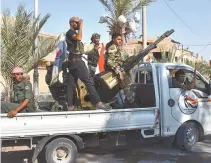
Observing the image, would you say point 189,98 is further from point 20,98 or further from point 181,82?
point 20,98

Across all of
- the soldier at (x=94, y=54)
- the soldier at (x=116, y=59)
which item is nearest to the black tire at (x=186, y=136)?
the soldier at (x=116, y=59)

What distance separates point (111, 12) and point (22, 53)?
3610 millimetres

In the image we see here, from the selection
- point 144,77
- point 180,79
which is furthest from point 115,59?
point 180,79

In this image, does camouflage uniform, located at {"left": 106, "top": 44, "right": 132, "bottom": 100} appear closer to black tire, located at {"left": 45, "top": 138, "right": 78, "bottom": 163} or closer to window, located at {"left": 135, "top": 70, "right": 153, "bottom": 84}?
window, located at {"left": 135, "top": 70, "right": 153, "bottom": 84}

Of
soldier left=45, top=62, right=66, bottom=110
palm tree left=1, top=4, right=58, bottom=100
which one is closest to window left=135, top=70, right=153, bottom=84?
soldier left=45, top=62, right=66, bottom=110

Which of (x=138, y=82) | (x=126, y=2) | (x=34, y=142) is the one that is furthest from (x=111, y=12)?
(x=34, y=142)

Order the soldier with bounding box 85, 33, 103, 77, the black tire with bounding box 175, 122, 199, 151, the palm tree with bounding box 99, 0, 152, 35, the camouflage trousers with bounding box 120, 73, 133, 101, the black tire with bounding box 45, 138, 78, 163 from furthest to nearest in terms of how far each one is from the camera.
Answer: the palm tree with bounding box 99, 0, 152, 35 < the soldier with bounding box 85, 33, 103, 77 < the black tire with bounding box 175, 122, 199, 151 < the camouflage trousers with bounding box 120, 73, 133, 101 < the black tire with bounding box 45, 138, 78, 163

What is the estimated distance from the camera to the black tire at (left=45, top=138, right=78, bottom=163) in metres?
5.90

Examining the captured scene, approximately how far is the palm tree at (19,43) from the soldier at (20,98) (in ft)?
8.06

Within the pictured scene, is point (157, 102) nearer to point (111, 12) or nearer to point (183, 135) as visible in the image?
point (183, 135)

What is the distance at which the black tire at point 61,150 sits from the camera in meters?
5.90

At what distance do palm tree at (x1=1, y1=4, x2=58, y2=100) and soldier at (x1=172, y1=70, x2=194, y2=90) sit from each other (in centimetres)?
348

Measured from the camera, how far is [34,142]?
5848 mm

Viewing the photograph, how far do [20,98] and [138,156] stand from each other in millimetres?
2807
